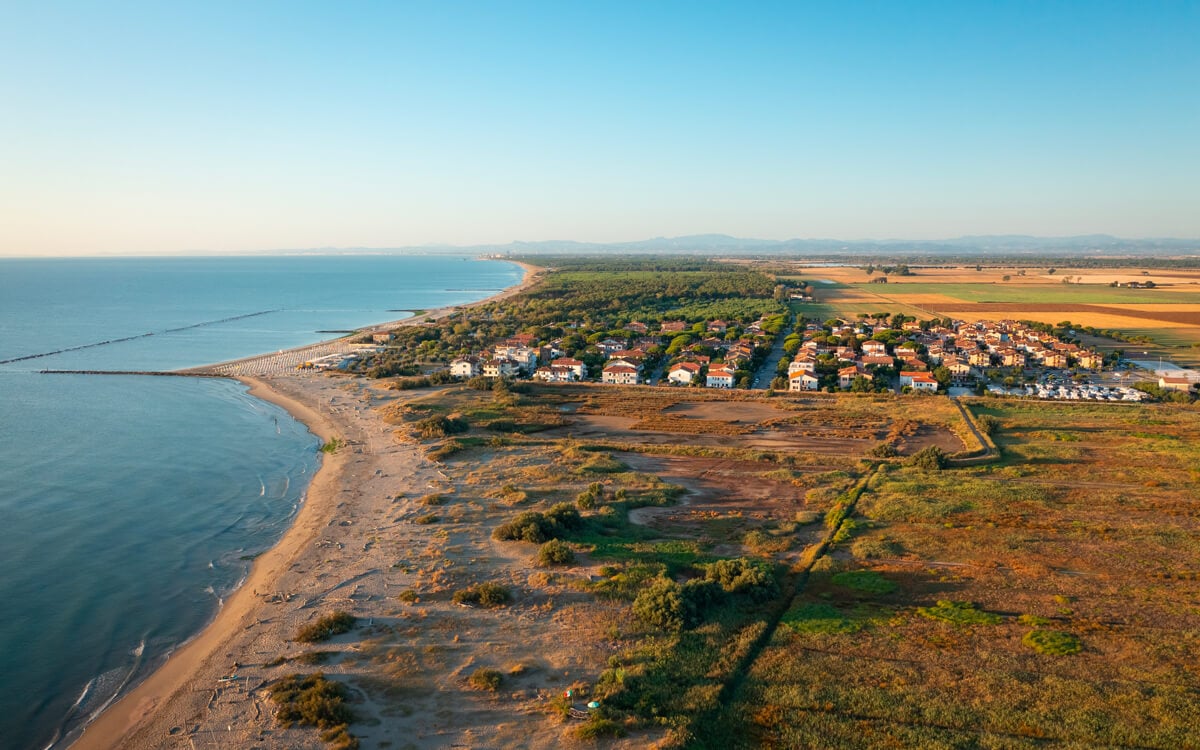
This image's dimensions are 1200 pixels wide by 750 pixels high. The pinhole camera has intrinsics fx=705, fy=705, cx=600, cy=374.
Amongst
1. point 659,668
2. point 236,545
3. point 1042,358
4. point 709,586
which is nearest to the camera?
point 659,668

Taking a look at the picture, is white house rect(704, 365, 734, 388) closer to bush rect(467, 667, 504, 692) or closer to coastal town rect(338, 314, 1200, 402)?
coastal town rect(338, 314, 1200, 402)

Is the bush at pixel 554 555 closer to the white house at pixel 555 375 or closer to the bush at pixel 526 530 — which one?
the bush at pixel 526 530

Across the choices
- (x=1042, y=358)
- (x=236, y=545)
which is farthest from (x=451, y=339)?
(x=1042, y=358)

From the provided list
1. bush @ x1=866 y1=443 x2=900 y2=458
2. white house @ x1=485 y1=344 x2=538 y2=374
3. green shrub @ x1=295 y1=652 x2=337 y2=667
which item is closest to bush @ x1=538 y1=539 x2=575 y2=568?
green shrub @ x1=295 y1=652 x2=337 y2=667

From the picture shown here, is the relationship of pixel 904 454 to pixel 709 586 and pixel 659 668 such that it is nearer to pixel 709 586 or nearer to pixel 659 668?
pixel 709 586

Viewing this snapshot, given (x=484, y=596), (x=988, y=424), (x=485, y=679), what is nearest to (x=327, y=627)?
(x=484, y=596)

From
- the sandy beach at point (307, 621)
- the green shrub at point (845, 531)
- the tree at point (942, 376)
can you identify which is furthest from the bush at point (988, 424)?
the sandy beach at point (307, 621)
